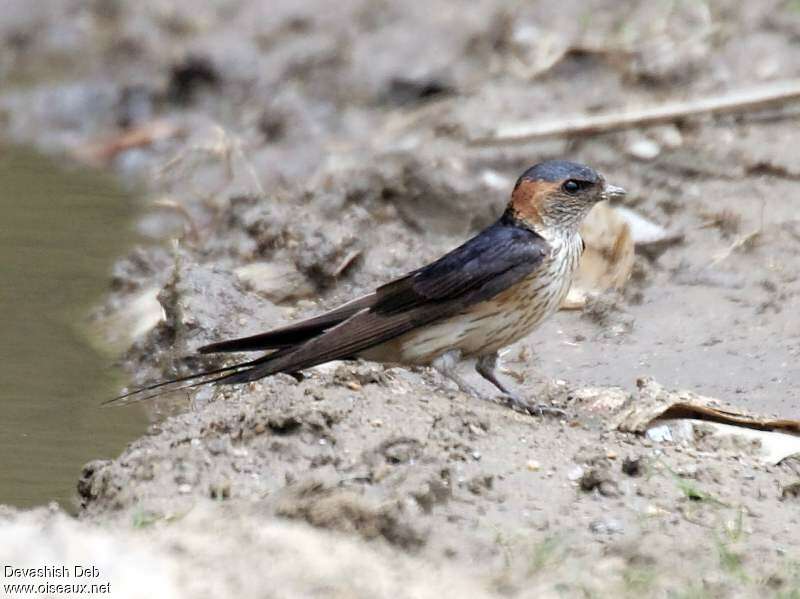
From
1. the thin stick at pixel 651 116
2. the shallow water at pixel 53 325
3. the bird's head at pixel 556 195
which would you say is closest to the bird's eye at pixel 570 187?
the bird's head at pixel 556 195

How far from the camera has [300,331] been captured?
18.0 ft

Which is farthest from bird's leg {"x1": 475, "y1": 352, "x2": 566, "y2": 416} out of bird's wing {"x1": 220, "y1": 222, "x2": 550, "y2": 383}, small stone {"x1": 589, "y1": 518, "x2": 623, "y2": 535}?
small stone {"x1": 589, "y1": 518, "x2": 623, "y2": 535}

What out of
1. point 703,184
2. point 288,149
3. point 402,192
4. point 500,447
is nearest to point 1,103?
point 288,149

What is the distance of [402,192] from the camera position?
7.96m

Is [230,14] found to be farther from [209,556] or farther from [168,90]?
[209,556]

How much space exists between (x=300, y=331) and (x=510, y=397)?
751mm

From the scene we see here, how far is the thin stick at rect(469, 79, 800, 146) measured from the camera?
26.8 feet

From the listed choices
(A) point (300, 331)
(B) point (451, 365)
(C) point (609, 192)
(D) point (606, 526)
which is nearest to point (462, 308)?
(B) point (451, 365)

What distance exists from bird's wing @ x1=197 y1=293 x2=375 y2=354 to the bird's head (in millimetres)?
623

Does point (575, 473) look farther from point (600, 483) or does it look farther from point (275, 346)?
point (275, 346)

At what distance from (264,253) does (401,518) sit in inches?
136

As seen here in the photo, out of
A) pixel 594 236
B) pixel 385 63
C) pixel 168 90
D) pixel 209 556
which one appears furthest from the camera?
pixel 168 90

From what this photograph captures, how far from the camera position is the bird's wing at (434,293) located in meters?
5.39

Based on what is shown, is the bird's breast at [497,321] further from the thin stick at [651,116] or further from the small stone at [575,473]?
the thin stick at [651,116]
